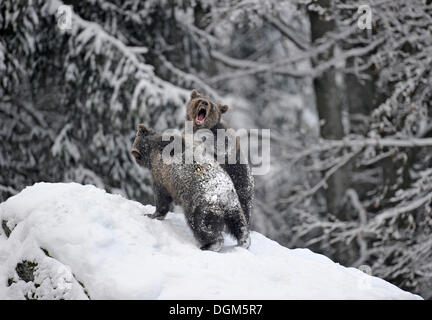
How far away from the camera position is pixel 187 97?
10.0 m

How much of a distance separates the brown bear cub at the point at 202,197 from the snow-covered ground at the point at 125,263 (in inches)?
6.0

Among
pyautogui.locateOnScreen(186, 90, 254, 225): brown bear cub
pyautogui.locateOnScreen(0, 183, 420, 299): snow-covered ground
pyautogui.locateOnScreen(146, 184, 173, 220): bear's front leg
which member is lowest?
pyautogui.locateOnScreen(0, 183, 420, 299): snow-covered ground

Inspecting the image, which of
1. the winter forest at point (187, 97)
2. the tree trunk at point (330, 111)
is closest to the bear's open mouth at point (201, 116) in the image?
the winter forest at point (187, 97)

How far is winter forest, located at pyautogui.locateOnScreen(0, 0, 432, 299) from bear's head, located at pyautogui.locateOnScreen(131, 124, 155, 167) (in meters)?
4.36

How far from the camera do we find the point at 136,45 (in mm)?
10688

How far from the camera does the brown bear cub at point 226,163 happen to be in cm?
520

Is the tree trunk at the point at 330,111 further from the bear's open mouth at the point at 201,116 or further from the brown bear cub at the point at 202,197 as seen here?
the brown bear cub at the point at 202,197

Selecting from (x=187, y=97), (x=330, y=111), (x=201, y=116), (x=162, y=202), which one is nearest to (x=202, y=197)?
(x=162, y=202)

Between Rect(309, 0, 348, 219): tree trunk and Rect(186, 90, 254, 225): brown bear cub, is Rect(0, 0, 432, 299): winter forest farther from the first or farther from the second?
Rect(186, 90, 254, 225): brown bear cub

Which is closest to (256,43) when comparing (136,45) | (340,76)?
(340,76)

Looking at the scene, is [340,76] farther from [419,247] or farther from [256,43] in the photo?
[419,247]

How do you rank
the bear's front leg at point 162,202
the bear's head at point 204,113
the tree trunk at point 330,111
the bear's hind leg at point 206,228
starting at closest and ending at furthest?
the bear's hind leg at point 206,228, the bear's front leg at point 162,202, the bear's head at point 204,113, the tree trunk at point 330,111

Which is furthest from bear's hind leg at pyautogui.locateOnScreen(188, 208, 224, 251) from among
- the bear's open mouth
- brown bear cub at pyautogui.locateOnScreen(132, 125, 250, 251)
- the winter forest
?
the winter forest

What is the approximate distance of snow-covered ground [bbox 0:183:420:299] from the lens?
374 cm
